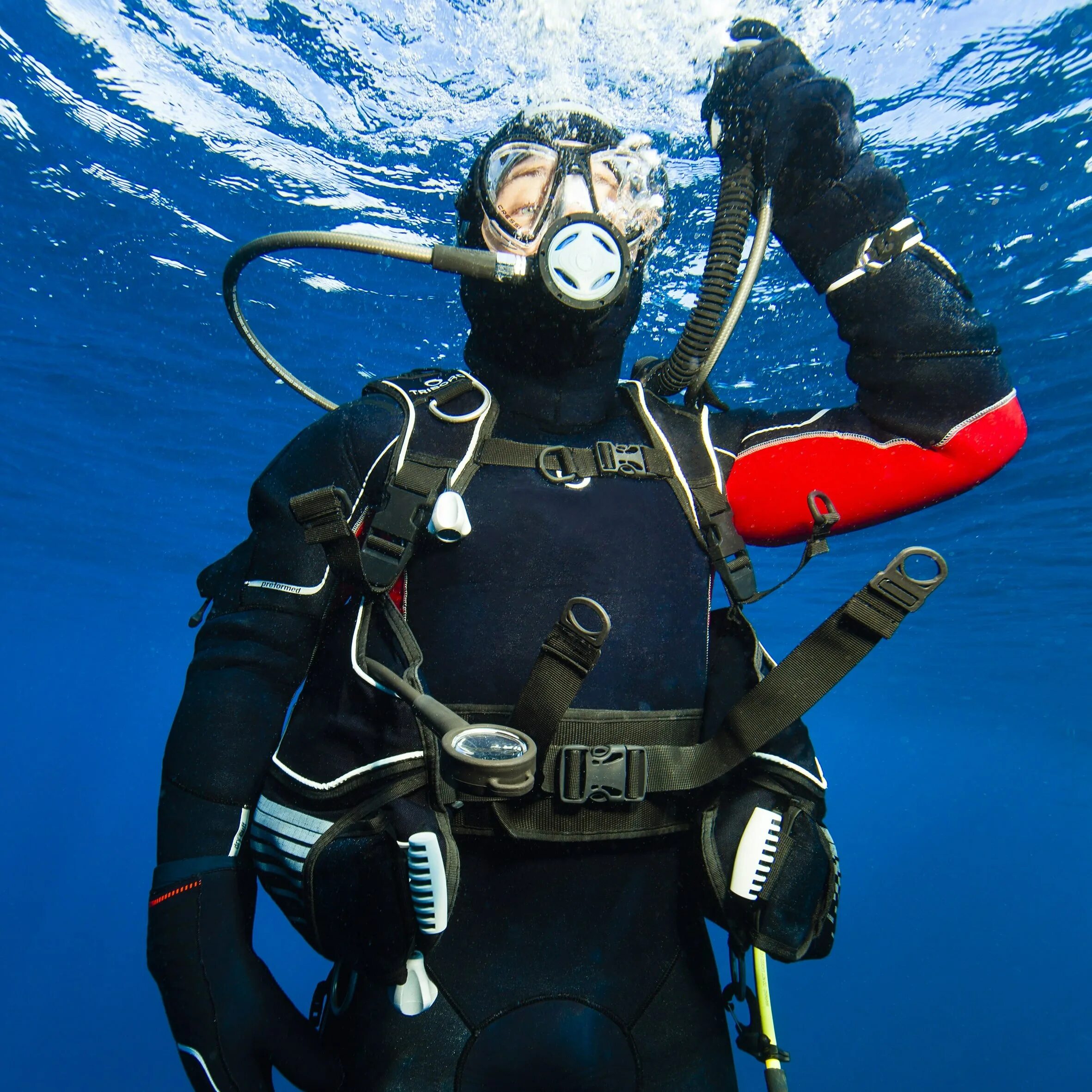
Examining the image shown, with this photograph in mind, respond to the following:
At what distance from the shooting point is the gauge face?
146 cm

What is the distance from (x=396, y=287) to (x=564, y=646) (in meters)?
9.76

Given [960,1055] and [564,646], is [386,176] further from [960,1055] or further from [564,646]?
[960,1055]

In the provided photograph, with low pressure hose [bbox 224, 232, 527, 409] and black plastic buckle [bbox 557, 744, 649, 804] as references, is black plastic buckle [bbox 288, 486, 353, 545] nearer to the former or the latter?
low pressure hose [bbox 224, 232, 527, 409]

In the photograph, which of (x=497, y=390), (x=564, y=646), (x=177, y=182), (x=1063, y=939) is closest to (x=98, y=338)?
(x=177, y=182)

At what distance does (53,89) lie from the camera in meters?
7.46

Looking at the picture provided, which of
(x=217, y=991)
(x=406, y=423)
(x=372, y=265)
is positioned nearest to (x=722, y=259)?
(x=406, y=423)

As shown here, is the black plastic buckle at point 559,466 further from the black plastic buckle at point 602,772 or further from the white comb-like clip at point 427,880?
the white comb-like clip at point 427,880

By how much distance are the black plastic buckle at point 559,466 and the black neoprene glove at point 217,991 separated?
61.1 inches

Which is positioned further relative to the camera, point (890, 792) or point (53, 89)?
point (890, 792)

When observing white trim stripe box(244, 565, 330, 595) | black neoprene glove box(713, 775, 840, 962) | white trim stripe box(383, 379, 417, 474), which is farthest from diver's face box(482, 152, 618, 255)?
black neoprene glove box(713, 775, 840, 962)

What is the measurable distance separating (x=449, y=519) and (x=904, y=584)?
1.41 meters

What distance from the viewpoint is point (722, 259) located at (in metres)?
2.41

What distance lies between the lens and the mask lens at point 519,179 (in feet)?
8.75

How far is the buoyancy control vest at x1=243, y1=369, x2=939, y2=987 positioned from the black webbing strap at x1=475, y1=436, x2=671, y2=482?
0.04ft
